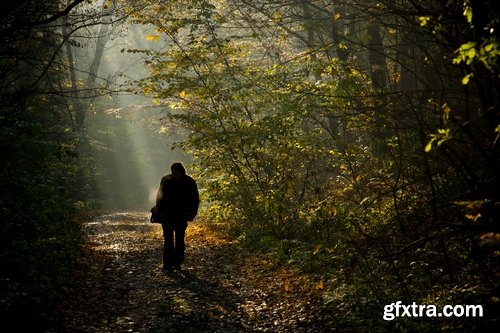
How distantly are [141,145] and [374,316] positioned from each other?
4594cm

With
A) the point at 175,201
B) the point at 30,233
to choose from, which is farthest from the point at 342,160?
the point at 30,233

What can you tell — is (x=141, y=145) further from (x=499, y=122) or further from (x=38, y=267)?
(x=499, y=122)

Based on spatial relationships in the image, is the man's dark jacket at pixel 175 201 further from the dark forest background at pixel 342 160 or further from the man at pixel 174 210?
the dark forest background at pixel 342 160

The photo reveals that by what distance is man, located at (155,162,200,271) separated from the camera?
981cm

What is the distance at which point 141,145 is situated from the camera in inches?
1971

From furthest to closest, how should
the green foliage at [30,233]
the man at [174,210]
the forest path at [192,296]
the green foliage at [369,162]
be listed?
the man at [174,210], the forest path at [192,296], the green foliage at [30,233], the green foliage at [369,162]

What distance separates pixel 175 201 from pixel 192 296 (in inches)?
95.6

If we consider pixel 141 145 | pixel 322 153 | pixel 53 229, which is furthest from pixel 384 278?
pixel 141 145

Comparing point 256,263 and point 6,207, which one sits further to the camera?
point 256,263

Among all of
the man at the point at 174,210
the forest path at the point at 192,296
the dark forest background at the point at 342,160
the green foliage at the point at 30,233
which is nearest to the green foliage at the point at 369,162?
the dark forest background at the point at 342,160

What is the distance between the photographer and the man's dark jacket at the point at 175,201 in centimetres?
981

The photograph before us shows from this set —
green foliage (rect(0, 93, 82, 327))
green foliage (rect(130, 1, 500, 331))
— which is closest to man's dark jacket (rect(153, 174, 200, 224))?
green foliage (rect(0, 93, 82, 327))

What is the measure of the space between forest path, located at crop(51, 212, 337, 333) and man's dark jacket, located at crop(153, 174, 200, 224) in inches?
45.2

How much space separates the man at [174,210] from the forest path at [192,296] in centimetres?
40
